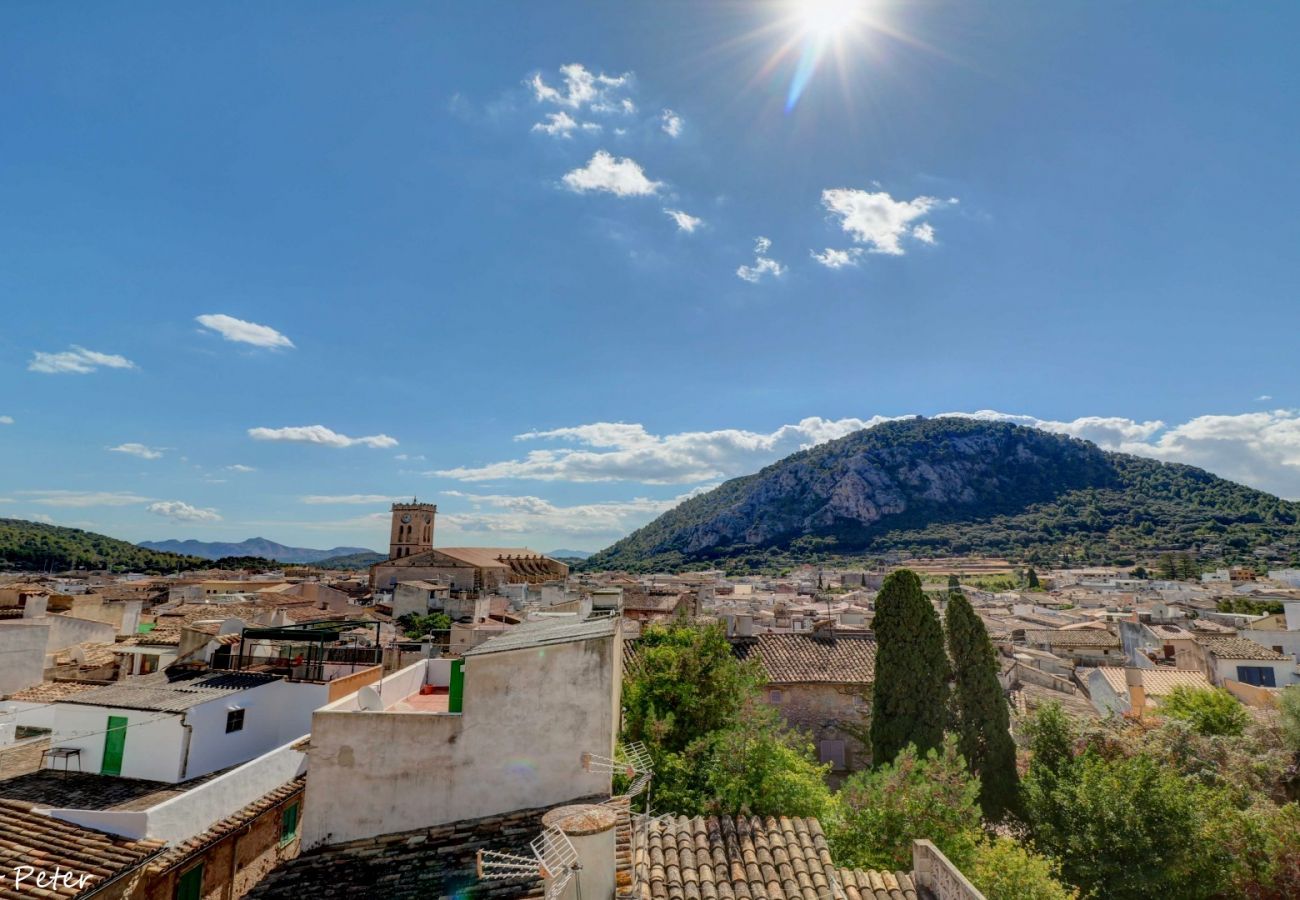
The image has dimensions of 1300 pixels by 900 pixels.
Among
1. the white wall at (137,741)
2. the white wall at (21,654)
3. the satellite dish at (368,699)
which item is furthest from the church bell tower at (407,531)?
the satellite dish at (368,699)

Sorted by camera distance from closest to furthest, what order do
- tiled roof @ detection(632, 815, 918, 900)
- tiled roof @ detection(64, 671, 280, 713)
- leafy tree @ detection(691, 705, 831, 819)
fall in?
tiled roof @ detection(632, 815, 918, 900) → leafy tree @ detection(691, 705, 831, 819) → tiled roof @ detection(64, 671, 280, 713)

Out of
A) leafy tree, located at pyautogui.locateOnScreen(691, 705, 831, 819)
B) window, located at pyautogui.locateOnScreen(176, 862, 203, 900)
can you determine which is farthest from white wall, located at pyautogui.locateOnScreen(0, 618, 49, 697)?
leafy tree, located at pyautogui.locateOnScreen(691, 705, 831, 819)

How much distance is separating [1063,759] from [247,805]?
19.5 m

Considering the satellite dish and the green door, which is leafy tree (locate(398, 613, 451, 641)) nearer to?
the green door

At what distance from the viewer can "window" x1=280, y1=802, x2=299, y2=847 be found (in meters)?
14.1

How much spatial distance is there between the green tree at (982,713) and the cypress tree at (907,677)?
65cm

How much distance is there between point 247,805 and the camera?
43.1ft

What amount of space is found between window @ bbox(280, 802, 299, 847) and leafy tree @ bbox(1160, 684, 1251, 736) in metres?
24.4

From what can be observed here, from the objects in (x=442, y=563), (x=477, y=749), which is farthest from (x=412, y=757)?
(x=442, y=563)

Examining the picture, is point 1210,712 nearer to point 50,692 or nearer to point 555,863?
point 555,863

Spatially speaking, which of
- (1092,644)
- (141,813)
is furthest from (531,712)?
(1092,644)

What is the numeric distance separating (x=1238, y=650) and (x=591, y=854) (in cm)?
3391

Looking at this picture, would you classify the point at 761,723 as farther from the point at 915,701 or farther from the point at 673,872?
the point at 915,701

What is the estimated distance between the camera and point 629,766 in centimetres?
818
